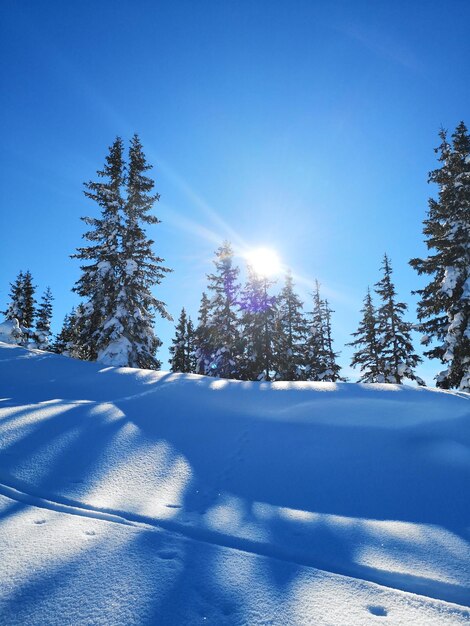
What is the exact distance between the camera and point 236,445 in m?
5.46

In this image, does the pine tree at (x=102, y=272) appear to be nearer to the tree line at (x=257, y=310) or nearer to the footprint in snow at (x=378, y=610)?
the tree line at (x=257, y=310)

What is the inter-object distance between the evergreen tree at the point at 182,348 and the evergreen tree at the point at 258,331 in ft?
53.8

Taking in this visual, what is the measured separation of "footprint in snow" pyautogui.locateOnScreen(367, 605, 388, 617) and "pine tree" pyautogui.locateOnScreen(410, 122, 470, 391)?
15491 millimetres

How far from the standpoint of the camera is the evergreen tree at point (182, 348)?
1619 inches

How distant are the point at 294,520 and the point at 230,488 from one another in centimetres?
96

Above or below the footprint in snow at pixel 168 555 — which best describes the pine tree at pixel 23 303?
above

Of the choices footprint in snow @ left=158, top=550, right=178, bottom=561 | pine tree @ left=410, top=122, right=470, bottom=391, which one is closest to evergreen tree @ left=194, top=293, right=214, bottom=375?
pine tree @ left=410, top=122, right=470, bottom=391

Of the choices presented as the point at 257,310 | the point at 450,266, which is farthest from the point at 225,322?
the point at 450,266

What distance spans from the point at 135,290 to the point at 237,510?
1747 centimetres

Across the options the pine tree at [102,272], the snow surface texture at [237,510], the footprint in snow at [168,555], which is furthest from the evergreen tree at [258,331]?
the footprint in snow at [168,555]

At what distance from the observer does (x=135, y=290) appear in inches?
781

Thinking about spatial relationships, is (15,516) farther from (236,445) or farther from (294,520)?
(236,445)

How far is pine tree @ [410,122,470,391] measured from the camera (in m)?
15.5

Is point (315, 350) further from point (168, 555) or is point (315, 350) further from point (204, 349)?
point (168, 555)
